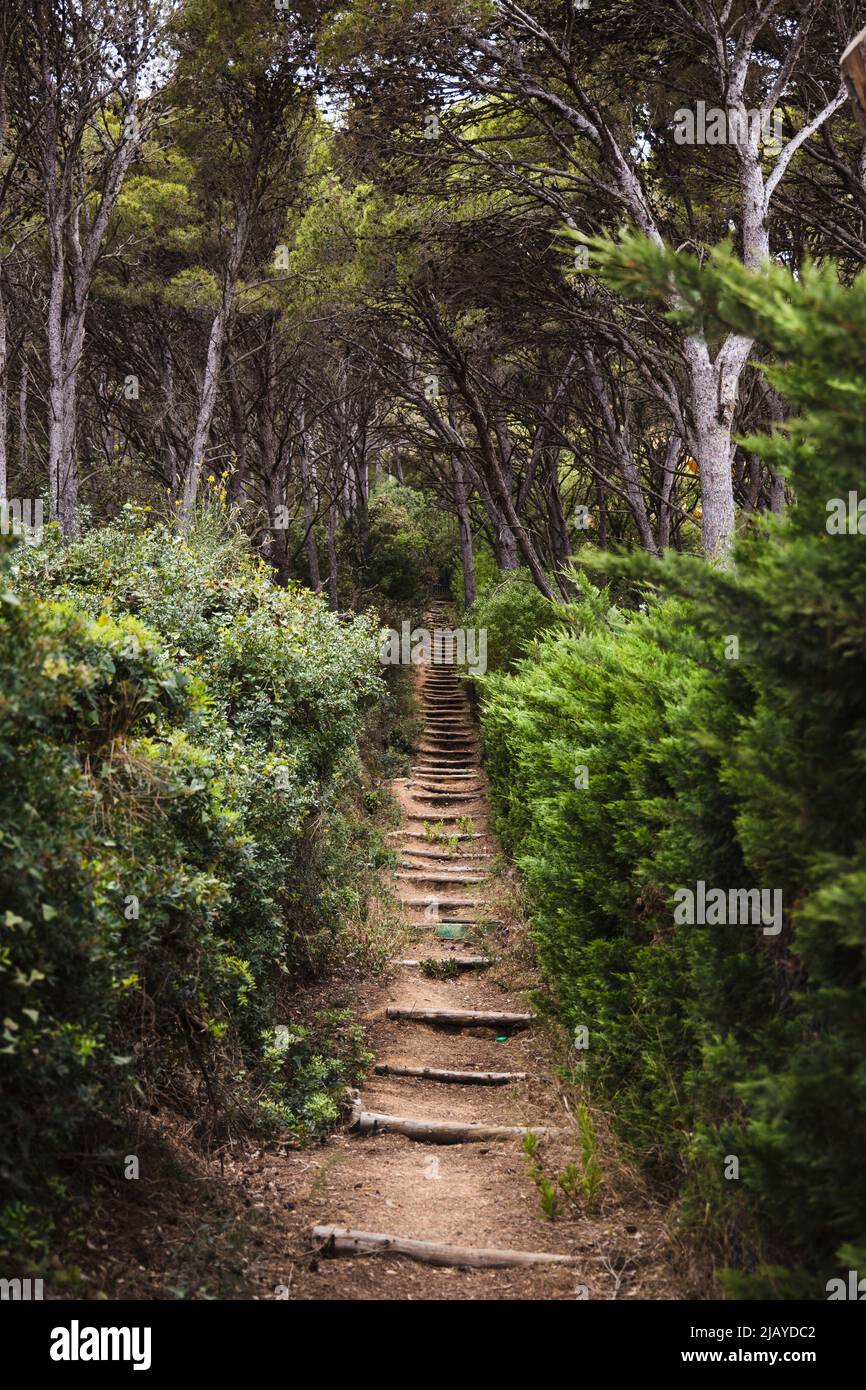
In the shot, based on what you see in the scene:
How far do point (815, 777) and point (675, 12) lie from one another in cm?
901

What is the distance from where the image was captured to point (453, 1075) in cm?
686

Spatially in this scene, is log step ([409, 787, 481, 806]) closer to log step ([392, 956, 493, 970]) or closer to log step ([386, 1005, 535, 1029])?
log step ([392, 956, 493, 970])

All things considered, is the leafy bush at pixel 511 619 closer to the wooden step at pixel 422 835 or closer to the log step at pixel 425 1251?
the wooden step at pixel 422 835

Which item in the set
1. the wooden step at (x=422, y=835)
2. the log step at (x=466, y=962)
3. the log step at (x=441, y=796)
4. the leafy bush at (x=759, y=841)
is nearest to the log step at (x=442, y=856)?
the wooden step at (x=422, y=835)

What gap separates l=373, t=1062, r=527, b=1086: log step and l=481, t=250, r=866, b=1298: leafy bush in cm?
152

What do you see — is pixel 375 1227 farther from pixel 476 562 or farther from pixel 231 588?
pixel 476 562

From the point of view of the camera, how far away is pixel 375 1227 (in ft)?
15.3

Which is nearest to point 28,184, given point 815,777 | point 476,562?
point 815,777

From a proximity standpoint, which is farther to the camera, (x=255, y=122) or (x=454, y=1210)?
(x=255, y=122)

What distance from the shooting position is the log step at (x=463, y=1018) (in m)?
7.80

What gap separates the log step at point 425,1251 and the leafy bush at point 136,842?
3.23 ft

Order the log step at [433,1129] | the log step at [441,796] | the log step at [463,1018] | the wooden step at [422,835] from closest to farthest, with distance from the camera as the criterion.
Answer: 1. the log step at [433,1129]
2. the log step at [463,1018]
3. the wooden step at [422,835]
4. the log step at [441,796]

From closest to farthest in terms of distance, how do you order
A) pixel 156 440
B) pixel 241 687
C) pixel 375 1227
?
pixel 375 1227, pixel 241 687, pixel 156 440

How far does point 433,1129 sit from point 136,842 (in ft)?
9.74
